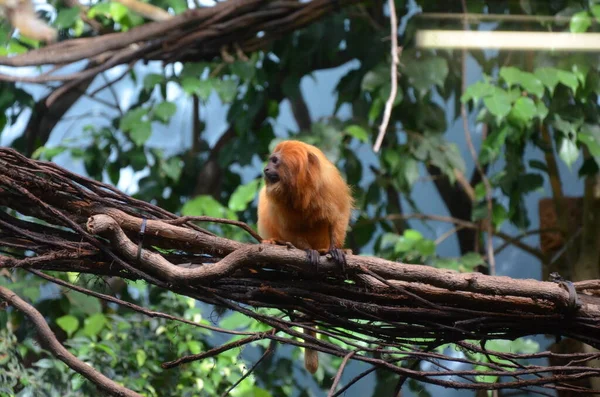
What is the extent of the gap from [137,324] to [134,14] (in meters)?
1.58

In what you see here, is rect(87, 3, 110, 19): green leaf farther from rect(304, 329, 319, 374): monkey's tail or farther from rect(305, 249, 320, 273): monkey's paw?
rect(305, 249, 320, 273): monkey's paw

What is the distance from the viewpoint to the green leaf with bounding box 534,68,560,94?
310 cm

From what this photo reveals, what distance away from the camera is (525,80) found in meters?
3.06

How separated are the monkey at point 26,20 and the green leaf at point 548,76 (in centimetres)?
235

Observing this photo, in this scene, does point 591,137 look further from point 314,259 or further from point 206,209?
point 314,259

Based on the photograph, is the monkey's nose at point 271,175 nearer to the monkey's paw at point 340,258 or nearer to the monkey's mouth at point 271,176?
the monkey's mouth at point 271,176

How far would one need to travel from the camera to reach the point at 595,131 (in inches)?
129

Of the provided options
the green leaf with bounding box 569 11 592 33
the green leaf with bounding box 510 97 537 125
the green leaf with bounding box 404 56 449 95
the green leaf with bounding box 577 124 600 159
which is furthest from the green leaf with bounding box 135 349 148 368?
the green leaf with bounding box 569 11 592 33

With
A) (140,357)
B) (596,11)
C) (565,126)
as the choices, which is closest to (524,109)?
(565,126)

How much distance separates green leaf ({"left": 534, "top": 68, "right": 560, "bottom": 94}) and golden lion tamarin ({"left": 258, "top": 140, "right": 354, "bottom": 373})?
1308 millimetres

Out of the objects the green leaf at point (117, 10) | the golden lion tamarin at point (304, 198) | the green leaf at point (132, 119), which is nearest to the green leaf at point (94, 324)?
the green leaf at point (132, 119)

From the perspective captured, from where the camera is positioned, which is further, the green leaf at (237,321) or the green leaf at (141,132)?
the green leaf at (141,132)

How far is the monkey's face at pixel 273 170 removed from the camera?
218 cm

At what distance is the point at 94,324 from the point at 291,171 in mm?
1480
